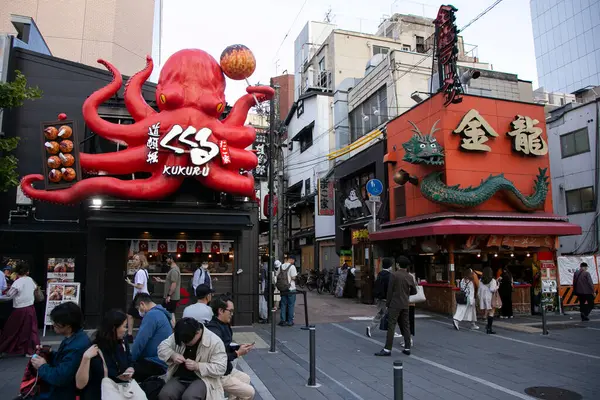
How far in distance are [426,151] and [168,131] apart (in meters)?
8.61

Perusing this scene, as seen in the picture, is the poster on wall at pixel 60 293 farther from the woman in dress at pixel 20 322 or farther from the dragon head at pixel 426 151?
the dragon head at pixel 426 151

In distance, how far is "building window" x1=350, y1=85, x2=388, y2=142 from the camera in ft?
80.6

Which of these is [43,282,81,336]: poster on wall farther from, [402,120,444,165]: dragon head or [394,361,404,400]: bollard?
[402,120,444,165]: dragon head

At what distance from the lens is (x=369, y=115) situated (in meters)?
26.4

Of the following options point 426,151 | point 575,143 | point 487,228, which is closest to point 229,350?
point 487,228

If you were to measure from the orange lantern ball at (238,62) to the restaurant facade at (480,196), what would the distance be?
20.7 feet

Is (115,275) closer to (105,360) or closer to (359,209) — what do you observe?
(105,360)

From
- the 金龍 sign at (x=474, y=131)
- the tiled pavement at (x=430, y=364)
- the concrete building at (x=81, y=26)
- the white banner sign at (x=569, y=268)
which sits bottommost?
the tiled pavement at (x=430, y=364)

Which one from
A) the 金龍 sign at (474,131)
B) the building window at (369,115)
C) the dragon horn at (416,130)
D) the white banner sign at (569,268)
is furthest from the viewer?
the building window at (369,115)

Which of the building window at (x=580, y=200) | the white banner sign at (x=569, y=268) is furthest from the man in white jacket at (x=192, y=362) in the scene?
the building window at (x=580, y=200)

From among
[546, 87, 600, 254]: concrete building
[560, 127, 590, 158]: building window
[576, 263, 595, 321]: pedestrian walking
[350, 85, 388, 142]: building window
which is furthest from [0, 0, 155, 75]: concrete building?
[560, 127, 590, 158]: building window

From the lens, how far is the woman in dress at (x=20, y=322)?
929 centimetres

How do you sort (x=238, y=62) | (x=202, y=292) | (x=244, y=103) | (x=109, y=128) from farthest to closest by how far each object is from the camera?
1. (x=244, y=103)
2. (x=238, y=62)
3. (x=109, y=128)
4. (x=202, y=292)

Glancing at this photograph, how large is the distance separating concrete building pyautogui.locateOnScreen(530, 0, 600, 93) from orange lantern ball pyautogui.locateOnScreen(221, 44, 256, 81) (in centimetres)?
4397
